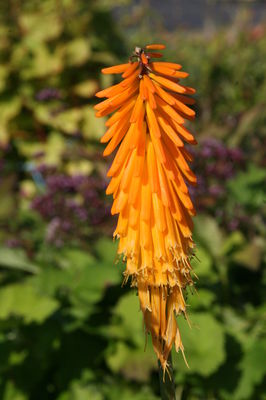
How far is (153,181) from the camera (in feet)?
4.64

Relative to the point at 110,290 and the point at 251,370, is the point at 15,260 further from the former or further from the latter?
the point at 251,370

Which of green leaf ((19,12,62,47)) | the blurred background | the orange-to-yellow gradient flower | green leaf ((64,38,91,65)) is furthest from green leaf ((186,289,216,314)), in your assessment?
green leaf ((19,12,62,47))

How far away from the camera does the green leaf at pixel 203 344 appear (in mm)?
2861

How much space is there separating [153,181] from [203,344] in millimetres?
1853

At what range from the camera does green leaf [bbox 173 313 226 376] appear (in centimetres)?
286

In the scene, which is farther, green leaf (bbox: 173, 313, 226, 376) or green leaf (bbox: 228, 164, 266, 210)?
green leaf (bbox: 228, 164, 266, 210)

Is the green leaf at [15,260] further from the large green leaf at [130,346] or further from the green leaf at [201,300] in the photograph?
the green leaf at [201,300]

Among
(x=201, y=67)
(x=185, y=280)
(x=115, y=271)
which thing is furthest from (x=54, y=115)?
(x=185, y=280)

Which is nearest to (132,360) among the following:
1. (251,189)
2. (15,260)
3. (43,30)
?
(15,260)

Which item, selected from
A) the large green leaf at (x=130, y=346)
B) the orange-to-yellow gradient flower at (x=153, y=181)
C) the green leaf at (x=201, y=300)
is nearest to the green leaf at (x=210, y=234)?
the green leaf at (x=201, y=300)

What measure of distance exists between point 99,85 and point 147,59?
21.0 ft

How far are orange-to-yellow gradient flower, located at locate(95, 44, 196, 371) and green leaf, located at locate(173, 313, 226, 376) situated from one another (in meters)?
1.32

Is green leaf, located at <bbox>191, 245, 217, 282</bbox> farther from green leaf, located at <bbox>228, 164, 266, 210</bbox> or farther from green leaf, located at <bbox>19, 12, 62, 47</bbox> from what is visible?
green leaf, located at <bbox>19, 12, 62, 47</bbox>

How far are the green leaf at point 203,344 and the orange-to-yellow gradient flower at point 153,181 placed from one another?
4.34 ft
